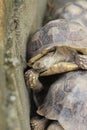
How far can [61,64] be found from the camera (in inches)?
113

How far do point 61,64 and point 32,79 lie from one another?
231mm

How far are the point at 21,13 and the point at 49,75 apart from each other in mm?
542

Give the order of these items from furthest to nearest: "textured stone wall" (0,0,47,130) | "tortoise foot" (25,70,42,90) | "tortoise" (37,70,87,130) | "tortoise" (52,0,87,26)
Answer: "tortoise" (52,0,87,26) < "tortoise foot" (25,70,42,90) < "tortoise" (37,70,87,130) < "textured stone wall" (0,0,47,130)

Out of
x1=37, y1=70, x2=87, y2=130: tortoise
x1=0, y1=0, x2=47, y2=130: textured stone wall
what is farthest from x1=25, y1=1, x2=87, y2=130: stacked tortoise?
x1=0, y1=0, x2=47, y2=130: textured stone wall

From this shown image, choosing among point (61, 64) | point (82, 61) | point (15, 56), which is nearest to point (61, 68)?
point (61, 64)

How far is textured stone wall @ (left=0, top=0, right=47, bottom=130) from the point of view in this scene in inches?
58.6

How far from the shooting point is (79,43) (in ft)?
9.66

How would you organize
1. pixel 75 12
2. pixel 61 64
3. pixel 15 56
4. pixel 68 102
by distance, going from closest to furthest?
pixel 15 56 → pixel 68 102 → pixel 61 64 → pixel 75 12

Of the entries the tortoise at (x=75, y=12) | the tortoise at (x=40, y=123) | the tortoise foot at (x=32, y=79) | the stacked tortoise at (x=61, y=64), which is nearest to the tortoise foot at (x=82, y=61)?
the stacked tortoise at (x=61, y=64)

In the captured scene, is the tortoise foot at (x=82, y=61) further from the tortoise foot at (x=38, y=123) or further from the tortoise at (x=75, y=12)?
the tortoise at (x=75, y=12)

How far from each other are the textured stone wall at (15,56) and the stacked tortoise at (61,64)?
0.33 ft

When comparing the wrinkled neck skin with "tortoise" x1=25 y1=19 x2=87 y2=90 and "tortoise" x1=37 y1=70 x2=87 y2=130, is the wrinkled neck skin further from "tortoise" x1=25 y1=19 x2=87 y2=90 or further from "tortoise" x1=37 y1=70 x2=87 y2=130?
"tortoise" x1=37 y1=70 x2=87 y2=130

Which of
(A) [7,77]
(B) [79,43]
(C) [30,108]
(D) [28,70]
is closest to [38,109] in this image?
(C) [30,108]

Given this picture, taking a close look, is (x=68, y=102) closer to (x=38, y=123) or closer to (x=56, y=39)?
(x=38, y=123)
